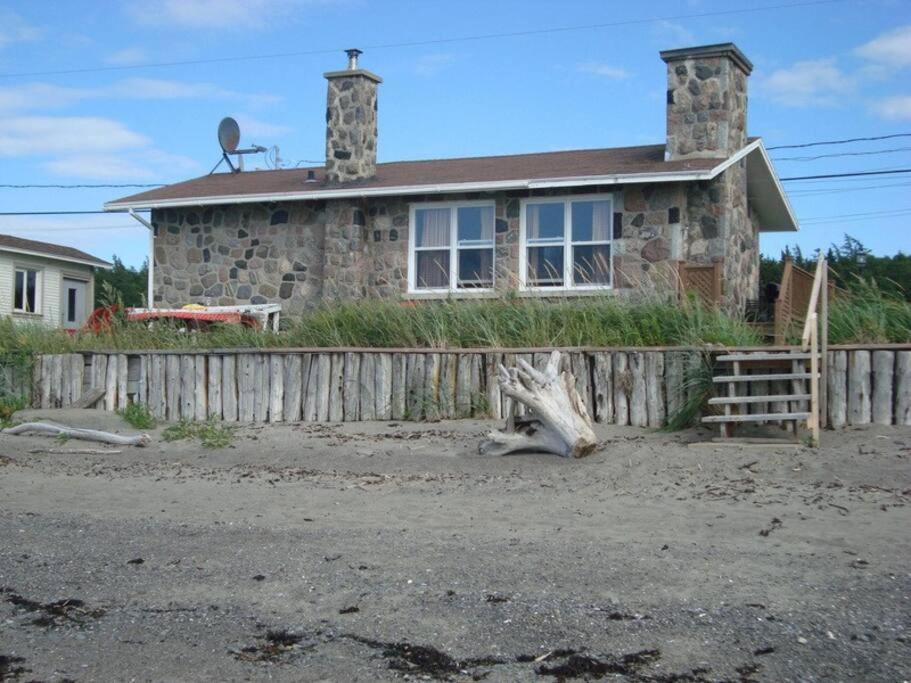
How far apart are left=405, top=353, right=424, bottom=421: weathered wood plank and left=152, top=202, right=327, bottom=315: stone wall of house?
7057 millimetres

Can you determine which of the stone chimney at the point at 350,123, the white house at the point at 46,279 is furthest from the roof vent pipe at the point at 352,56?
the white house at the point at 46,279

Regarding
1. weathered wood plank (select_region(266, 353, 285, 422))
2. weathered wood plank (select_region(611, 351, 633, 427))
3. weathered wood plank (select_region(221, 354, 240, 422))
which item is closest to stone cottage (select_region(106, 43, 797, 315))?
weathered wood plank (select_region(611, 351, 633, 427))

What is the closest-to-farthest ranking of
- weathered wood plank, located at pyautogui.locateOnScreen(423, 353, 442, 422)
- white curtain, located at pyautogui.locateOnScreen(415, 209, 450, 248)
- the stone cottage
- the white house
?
1. weathered wood plank, located at pyautogui.locateOnScreen(423, 353, 442, 422)
2. the stone cottage
3. white curtain, located at pyautogui.locateOnScreen(415, 209, 450, 248)
4. the white house

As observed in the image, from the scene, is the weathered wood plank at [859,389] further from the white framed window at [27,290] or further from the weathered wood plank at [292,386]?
the white framed window at [27,290]

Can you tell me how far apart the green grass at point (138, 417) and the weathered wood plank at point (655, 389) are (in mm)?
6295

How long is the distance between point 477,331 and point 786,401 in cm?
417

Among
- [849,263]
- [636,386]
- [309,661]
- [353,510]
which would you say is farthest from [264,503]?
[849,263]

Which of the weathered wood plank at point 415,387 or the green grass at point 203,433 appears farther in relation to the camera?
the weathered wood plank at point 415,387

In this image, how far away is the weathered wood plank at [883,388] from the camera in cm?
1097

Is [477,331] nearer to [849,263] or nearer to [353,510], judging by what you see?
[353,510]

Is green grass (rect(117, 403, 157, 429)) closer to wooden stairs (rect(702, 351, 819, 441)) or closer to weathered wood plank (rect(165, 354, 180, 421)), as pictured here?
weathered wood plank (rect(165, 354, 180, 421))

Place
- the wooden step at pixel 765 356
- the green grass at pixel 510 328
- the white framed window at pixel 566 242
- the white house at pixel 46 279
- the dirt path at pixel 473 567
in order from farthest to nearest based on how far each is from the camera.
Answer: the white house at pixel 46 279 < the white framed window at pixel 566 242 < the green grass at pixel 510 328 < the wooden step at pixel 765 356 < the dirt path at pixel 473 567

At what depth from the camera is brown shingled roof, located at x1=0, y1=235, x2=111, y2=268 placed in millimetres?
33647

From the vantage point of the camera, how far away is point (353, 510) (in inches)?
342
